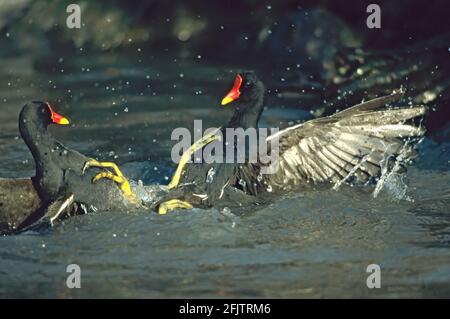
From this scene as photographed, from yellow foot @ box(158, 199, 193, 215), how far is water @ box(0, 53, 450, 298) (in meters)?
0.08

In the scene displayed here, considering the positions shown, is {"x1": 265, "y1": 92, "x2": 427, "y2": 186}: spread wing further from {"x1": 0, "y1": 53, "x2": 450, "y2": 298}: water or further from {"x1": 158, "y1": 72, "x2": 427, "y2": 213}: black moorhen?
{"x1": 0, "y1": 53, "x2": 450, "y2": 298}: water

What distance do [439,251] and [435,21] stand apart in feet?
13.4

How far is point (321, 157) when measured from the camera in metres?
6.59

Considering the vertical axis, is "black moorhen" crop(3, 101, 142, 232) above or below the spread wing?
below

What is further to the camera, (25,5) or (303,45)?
(25,5)

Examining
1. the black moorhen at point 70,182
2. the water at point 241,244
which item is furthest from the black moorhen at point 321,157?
the black moorhen at point 70,182

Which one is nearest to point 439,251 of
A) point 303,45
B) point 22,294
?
point 22,294

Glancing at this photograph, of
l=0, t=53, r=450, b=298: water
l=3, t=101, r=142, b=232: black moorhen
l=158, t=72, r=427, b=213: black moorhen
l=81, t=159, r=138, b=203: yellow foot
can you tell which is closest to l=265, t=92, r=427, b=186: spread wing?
l=158, t=72, r=427, b=213: black moorhen

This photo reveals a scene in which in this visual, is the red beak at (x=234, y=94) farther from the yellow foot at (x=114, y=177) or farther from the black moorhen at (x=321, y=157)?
the yellow foot at (x=114, y=177)

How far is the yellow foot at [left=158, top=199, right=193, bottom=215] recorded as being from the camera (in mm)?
6133

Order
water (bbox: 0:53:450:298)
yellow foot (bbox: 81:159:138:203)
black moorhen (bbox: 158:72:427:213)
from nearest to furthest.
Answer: water (bbox: 0:53:450:298)
yellow foot (bbox: 81:159:138:203)
black moorhen (bbox: 158:72:427:213)

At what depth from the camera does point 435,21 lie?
29.9ft

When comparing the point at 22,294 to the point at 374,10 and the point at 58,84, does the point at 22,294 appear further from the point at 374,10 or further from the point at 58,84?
the point at 374,10

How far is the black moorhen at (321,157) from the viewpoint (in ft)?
21.0
